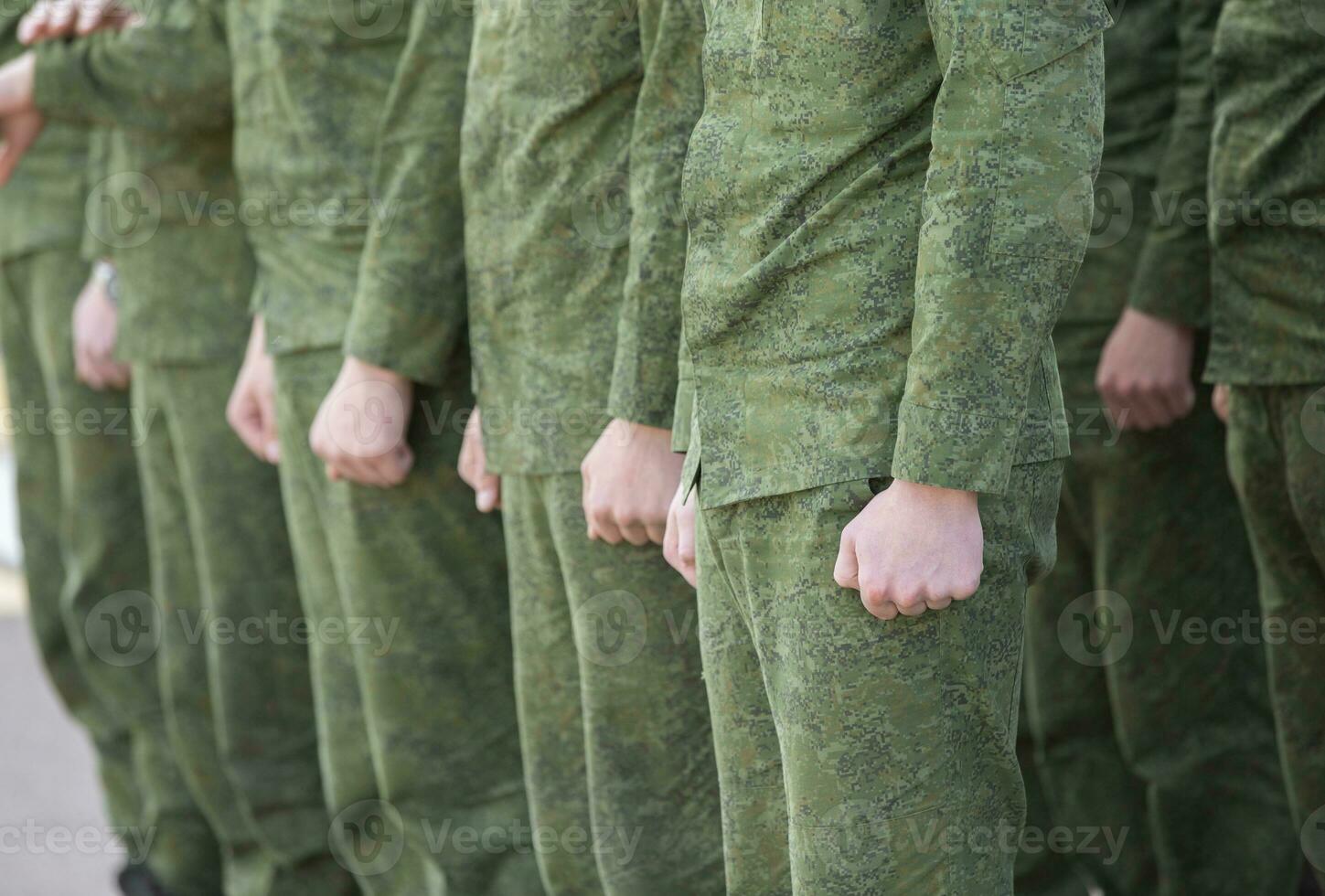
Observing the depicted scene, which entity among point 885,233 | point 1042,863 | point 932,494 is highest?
point 885,233

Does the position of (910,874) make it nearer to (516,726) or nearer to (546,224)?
(546,224)

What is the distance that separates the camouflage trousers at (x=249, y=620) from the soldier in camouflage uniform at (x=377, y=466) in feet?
1.57

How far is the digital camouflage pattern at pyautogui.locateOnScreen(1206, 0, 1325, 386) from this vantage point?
2.38 meters

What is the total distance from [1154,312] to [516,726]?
122 cm

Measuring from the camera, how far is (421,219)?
2.62 metres

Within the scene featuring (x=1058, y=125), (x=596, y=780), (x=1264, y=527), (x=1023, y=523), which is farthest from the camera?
(x=1264, y=527)

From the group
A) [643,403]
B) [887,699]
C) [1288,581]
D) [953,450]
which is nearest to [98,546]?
[643,403]

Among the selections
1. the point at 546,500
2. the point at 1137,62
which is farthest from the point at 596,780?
the point at 1137,62

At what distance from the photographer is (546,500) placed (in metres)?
2.44
